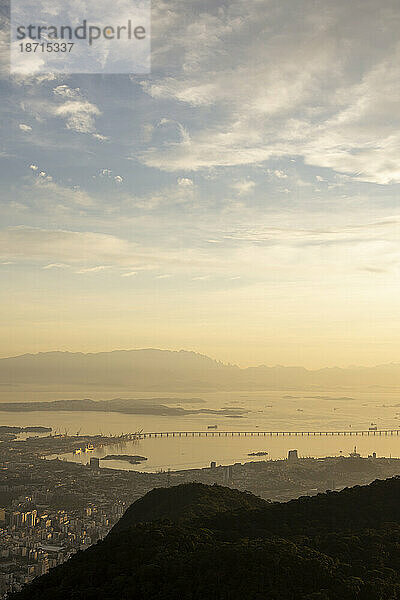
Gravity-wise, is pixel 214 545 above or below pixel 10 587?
above

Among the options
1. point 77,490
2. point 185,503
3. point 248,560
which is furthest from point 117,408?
point 248,560

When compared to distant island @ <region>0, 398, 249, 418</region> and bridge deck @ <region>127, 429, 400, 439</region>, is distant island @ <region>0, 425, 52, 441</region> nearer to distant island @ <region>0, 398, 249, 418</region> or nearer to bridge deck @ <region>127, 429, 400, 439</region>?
bridge deck @ <region>127, 429, 400, 439</region>

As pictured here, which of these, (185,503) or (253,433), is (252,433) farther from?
(185,503)

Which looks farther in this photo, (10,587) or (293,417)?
(293,417)

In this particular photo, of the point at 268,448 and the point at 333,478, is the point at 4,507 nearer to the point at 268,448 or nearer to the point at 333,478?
the point at 333,478

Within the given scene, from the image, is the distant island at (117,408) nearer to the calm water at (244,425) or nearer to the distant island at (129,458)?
the calm water at (244,425)

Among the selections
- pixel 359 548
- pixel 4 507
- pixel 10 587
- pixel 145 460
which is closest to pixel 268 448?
pixel 145 460

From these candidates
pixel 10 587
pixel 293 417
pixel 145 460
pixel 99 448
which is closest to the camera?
pixel 10 587

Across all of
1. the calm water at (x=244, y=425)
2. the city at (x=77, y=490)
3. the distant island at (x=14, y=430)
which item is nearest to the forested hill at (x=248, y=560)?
the city at (x=77, y=490)
